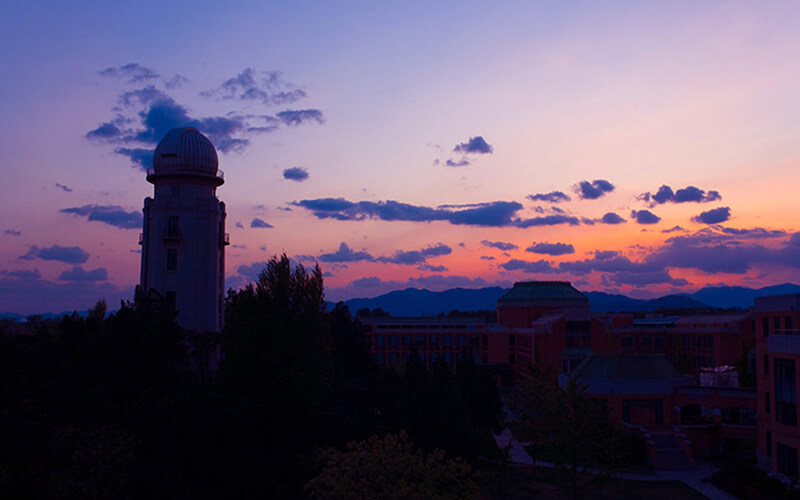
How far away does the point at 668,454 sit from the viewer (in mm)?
53375

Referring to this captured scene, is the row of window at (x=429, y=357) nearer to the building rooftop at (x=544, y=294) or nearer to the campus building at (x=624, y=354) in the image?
the campus building at (x=624, y=354)

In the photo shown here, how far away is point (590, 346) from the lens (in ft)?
313

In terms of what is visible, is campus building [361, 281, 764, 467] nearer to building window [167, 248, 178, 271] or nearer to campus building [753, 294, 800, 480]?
campus building [753, 294, 800, 480]

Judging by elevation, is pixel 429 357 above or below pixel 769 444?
above

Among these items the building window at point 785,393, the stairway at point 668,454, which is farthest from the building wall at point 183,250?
the building window at point 785,393

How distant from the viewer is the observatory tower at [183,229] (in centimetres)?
5894

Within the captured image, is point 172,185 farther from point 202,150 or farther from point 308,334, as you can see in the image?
point 308,334

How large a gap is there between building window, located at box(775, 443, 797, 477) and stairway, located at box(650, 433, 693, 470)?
26.3 feet

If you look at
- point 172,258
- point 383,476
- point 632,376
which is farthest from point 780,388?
point 172,258

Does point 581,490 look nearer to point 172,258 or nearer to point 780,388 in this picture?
point 780,388

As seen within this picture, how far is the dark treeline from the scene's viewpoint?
32125mm

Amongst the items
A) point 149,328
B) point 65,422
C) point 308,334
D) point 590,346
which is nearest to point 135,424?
point 65,422

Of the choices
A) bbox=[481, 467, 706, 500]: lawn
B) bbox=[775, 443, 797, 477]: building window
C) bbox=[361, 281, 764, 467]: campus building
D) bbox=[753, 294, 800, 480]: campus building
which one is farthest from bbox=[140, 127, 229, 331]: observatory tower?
bbox=[775, 443, 797, 477]: building window

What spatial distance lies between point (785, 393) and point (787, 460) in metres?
4.34
